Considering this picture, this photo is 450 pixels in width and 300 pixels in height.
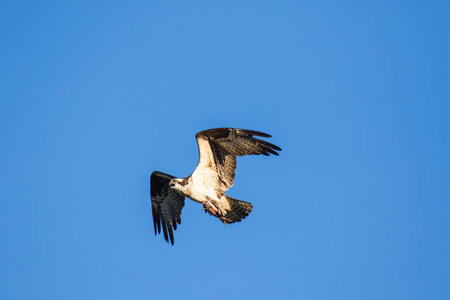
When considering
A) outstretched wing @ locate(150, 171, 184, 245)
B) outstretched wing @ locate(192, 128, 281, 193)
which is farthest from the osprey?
outstretched wing @ locate(150, 171, 184, 245)

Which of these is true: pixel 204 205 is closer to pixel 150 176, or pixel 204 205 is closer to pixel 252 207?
pixel 252 207

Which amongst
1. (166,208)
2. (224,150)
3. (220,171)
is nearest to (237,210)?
(220,171)

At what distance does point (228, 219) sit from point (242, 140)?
1.97m

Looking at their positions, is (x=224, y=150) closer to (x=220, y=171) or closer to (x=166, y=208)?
(x=220, y=171)

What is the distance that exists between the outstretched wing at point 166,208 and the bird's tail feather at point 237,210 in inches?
88.4

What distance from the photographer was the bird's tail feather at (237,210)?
44.8 feet

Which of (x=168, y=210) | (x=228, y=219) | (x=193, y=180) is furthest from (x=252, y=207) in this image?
(x=168, y=210)

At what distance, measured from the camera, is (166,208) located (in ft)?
51.7

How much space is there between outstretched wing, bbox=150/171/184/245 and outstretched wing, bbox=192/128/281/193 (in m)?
1.98

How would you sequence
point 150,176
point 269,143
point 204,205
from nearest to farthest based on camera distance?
point 269,143 → point 204,205 → point 150,176

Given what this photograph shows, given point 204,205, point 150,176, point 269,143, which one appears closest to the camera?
point 269,143

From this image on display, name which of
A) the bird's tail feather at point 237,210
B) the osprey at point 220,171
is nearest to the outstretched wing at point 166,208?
the osprey at point 220,171

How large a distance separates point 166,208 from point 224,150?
313cm

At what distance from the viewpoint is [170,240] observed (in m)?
15.7
